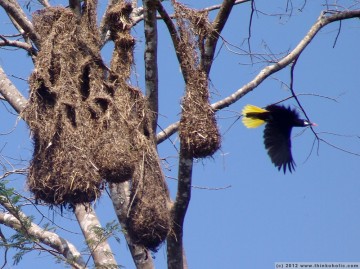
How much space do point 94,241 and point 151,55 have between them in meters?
1.00

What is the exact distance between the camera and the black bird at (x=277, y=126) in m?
4.87

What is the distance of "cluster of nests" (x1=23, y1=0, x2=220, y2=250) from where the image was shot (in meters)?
4.09

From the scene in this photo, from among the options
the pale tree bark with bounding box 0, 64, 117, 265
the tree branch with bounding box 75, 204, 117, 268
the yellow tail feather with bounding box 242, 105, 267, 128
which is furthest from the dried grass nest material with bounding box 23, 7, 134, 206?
the yellow tail feather with bounding box 242, 105, 267, 128

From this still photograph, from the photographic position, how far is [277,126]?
492 centimetres

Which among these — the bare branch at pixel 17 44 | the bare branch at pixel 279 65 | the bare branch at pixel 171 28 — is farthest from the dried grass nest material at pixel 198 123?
the bare branch at pixel 17 44

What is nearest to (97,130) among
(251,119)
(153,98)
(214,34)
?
(153,98)

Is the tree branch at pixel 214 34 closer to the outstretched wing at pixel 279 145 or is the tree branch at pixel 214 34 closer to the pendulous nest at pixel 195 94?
the pendulous nest at pixel 195 94

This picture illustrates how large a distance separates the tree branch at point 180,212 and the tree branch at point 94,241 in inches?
12.4

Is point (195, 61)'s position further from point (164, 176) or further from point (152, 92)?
point (164, 176)

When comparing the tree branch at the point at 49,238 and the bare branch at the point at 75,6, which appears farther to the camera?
the tree branch at the point at 49,238

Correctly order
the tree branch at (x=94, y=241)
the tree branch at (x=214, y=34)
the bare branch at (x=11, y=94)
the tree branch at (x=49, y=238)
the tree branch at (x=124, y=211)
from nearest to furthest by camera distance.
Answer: the tree branch at (x=214, y=34)
the tree branch at (x=94, y=241)
the tree branch at (x=124, y=211)
the tree branch at (x=49, y=238)
the bare branch at (x=11, y=94)

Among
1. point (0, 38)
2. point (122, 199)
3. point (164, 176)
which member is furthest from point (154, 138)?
point (0, 38)

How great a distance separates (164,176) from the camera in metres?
4.41

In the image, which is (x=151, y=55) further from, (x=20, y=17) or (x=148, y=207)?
(x=20, y=17)
